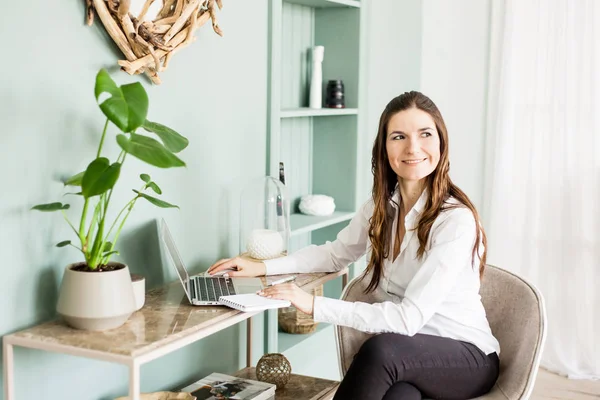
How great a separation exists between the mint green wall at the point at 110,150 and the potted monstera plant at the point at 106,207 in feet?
0.35

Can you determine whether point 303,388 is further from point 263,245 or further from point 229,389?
point 263,245

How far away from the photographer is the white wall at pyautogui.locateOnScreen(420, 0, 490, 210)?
410 centimetres

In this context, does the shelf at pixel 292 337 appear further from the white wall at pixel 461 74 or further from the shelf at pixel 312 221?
the white wall at pixel 461 74

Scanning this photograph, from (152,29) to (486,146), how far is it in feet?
7.73

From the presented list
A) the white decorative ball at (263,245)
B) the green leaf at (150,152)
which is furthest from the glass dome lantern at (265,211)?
the green leaf at (150,152)

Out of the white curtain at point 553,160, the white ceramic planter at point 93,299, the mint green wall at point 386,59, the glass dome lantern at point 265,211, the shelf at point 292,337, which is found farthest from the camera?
the white curtain at point 553,160

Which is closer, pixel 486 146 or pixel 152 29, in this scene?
pixel 152 29

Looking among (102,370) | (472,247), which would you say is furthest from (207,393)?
(472,247)

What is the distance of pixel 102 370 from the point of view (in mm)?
2223

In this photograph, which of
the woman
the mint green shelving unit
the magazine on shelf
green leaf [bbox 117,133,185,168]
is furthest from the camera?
the mint green shelving unit

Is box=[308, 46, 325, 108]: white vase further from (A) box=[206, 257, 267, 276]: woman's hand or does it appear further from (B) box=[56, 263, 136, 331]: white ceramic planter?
(B) box=[56, 263, 136, 331]: white ceramic planter

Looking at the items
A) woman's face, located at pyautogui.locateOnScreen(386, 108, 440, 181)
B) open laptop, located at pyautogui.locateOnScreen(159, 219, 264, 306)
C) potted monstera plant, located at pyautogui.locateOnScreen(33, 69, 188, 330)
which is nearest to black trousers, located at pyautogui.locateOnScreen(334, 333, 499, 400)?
open laptop, located at pyautogui.locateOnScreen(159, 219, 264, 306)

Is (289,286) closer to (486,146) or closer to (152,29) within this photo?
(152,29)

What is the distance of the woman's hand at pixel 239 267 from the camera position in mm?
2438
